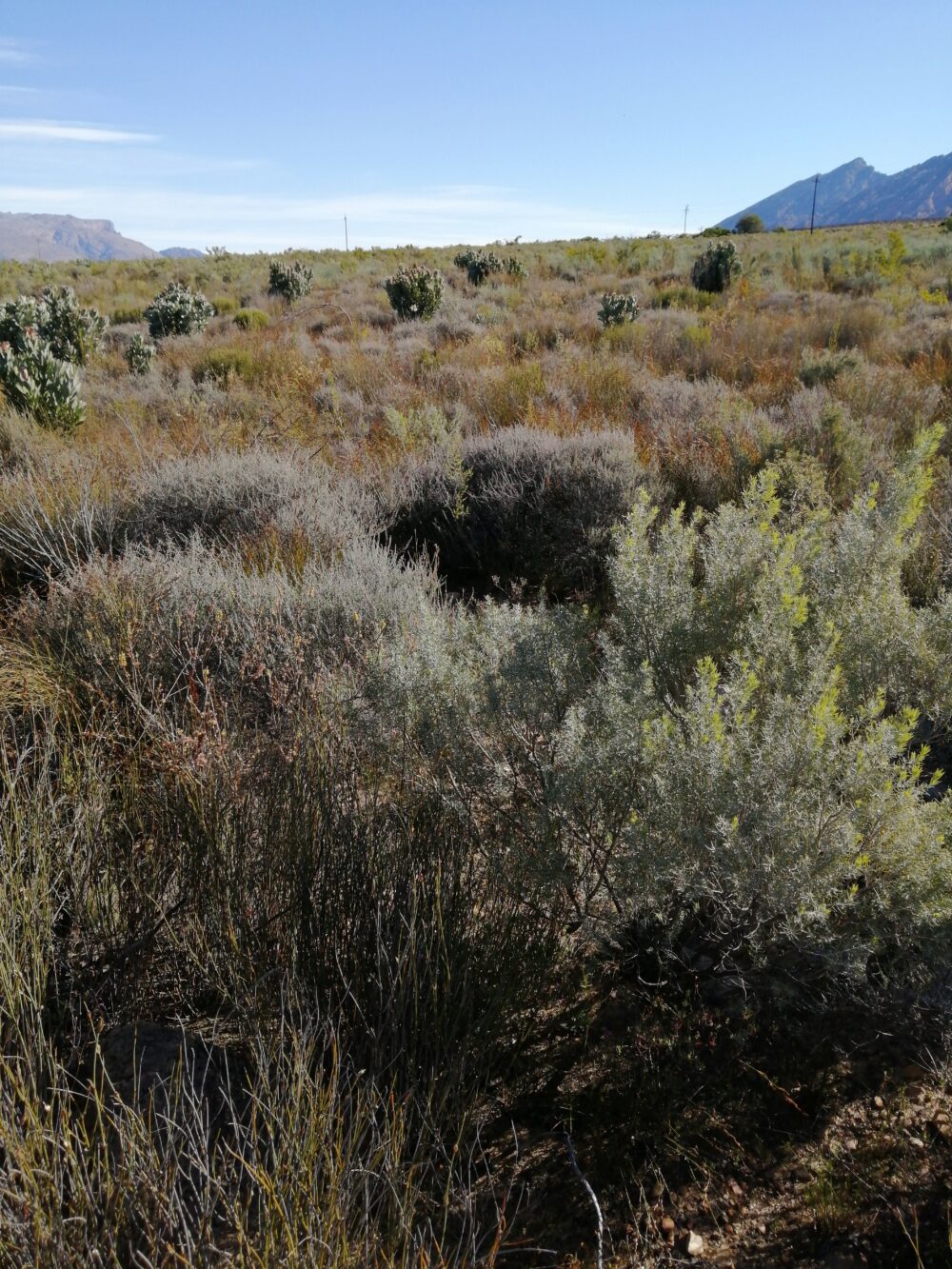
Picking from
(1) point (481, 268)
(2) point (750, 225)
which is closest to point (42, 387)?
(1) point (481, 268)

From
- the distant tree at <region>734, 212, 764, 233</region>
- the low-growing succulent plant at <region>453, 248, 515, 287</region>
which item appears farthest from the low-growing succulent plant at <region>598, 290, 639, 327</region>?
the distant tree at <region>734, 212, 764, 233</region>

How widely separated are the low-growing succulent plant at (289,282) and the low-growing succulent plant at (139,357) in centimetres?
769

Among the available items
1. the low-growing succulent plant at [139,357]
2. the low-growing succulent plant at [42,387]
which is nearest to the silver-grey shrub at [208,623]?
the low-growing succulent plant at [42,387]

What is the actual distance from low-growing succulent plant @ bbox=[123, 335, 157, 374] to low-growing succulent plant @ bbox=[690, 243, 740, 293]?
429 inches

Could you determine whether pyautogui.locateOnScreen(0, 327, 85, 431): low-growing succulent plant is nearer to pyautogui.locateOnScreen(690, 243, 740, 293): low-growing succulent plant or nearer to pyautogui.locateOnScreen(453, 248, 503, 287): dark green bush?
pyautogui.locateOnScreen(690, 243, 740, 293): low-growing succulent plant

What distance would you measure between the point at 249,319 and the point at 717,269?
960 centimetres

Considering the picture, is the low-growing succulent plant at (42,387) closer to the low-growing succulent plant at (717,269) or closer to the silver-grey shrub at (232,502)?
the silver-grey shrub at (232,502)

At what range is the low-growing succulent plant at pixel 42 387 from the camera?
7707 millimetres

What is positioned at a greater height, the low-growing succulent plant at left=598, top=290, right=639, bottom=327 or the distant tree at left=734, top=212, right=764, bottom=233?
the distant tree at left=734, top=212, right=764, bottom=233

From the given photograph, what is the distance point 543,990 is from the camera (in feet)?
7.64

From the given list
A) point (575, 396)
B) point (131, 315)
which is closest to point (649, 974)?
point (575, 396)

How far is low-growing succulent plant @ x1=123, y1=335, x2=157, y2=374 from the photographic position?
11531 millimetres

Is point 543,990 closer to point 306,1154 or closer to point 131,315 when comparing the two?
point 306,1154

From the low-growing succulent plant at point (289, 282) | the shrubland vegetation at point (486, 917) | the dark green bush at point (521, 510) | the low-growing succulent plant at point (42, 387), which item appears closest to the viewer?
the shrubland vegetation at point (486, 917)
